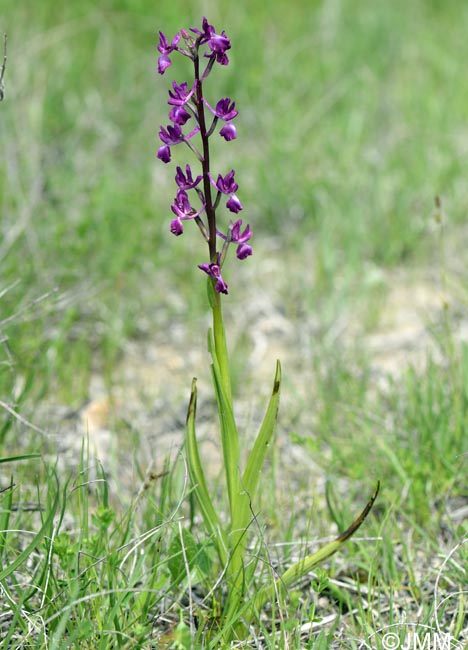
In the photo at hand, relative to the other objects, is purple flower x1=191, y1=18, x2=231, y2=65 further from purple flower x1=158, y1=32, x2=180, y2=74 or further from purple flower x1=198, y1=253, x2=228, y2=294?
purple flower x1=198, y1=253, x2=228, y2=294

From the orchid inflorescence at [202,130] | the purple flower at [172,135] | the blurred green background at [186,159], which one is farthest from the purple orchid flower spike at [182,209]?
the blurred green background at [186,159]

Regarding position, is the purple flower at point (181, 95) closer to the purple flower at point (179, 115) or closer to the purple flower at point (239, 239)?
the purple flower at point (179, 115)

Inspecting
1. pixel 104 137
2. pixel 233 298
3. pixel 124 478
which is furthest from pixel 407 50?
pixel 124 478

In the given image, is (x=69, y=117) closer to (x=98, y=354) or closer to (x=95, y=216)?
(x=95, y=216)

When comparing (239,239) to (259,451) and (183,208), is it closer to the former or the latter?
(183,208)

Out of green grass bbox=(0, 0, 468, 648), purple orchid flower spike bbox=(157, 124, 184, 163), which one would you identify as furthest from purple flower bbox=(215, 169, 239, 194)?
green grass bbox=(0, 0, 468, 648)

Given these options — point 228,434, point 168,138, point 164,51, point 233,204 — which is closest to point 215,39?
point 164,51
